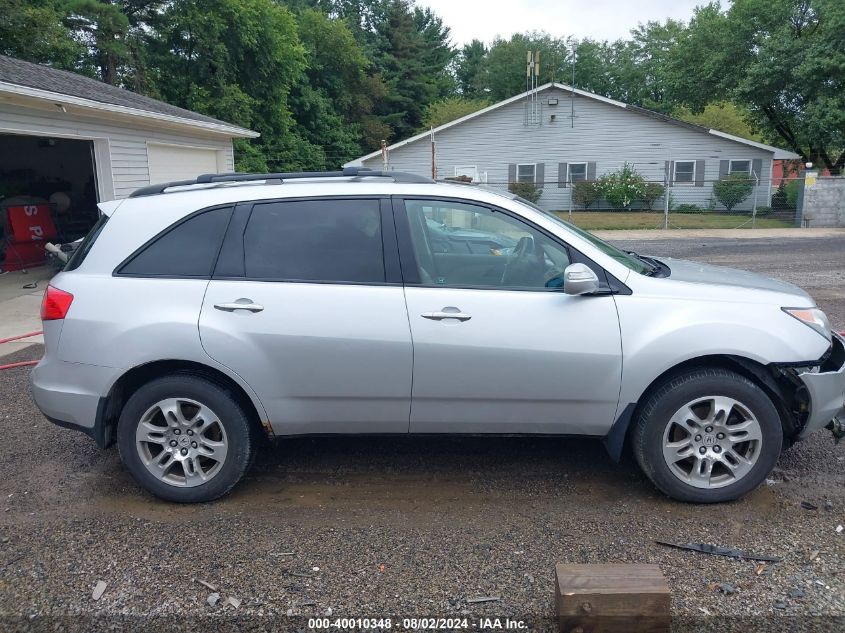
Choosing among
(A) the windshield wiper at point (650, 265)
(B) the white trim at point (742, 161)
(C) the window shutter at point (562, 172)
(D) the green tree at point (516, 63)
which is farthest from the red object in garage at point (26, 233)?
(D) the green tree at point (516, 63)

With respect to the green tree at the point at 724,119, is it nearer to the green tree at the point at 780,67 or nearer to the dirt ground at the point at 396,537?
the green tree at the point at 780,67

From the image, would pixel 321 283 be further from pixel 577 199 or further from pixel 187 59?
pixel 187 59

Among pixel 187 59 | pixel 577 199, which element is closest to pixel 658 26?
pixel 577 199

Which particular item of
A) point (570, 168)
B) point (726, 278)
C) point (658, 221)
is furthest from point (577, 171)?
point (726, 278)

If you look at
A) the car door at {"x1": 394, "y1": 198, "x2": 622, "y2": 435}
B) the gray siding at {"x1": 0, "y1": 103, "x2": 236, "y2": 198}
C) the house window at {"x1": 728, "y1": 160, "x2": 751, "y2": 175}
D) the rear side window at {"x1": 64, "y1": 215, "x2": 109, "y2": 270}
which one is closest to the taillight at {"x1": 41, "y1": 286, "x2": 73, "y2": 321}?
the rear side window at {"x1": 64, "y1": 215, "x2": 109, "y2": 270}

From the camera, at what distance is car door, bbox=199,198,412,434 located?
12.0 feet

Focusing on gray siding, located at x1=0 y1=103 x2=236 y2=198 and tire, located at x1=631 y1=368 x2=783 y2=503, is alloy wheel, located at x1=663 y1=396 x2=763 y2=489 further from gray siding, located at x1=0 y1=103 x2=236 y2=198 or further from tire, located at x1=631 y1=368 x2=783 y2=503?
gray siding, located at x1=0 y1=103 x2=236 y2=198

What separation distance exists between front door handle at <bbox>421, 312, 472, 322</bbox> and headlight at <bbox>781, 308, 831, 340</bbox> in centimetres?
174

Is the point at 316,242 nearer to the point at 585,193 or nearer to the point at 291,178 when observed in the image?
the point at 291,178

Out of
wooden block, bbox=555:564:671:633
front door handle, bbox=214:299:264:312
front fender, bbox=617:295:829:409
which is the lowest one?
wooden block, bbox=555:564:671:633

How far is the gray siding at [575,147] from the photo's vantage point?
2880 centimetres

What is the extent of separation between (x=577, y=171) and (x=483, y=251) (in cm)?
2734

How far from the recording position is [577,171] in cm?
2997

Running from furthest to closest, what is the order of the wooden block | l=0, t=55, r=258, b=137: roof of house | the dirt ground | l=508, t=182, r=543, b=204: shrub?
l=508, t=182, r=543, b=204: shrub
l=0, t=55, r=258, b=137: roof of house
the dirt ground
the wooden block
